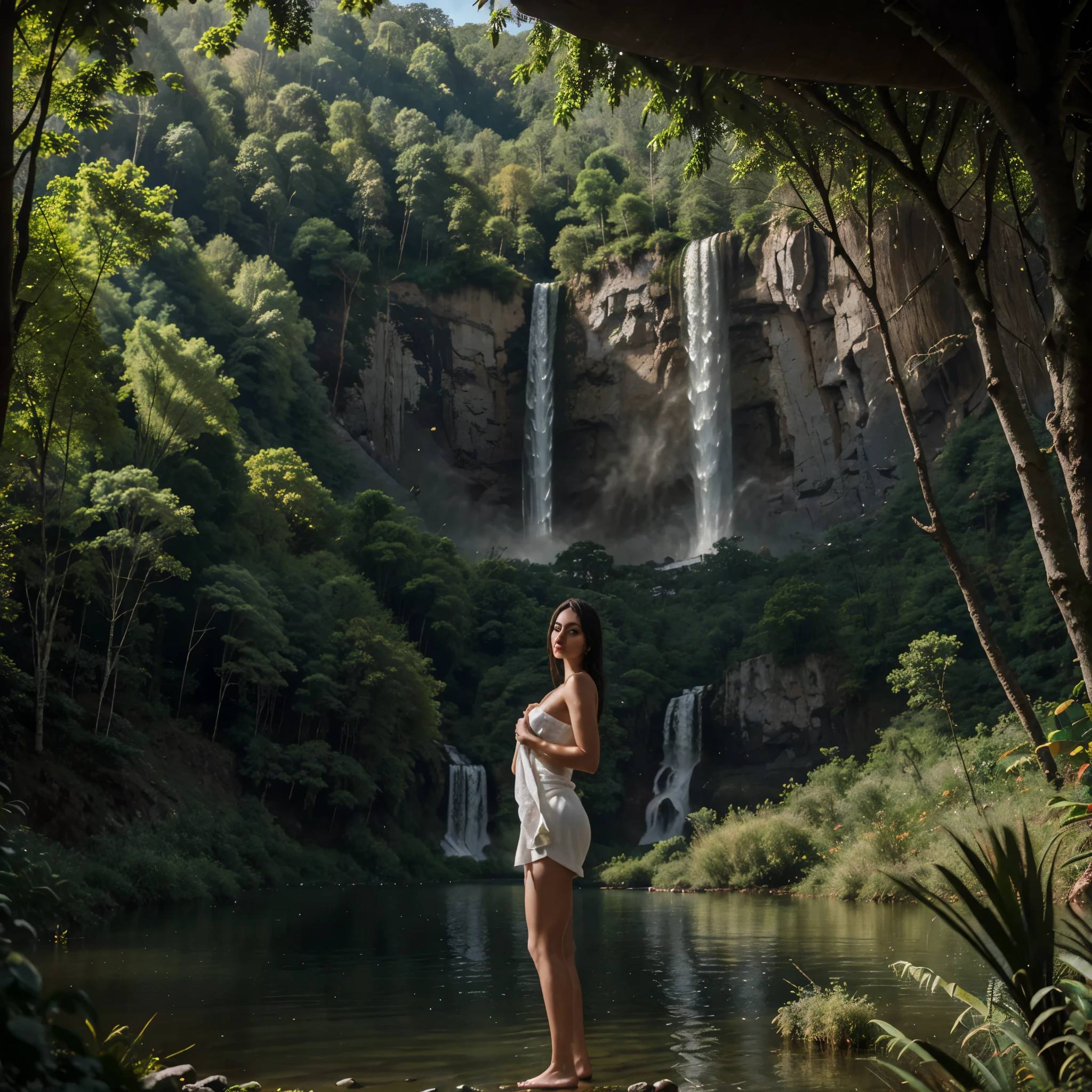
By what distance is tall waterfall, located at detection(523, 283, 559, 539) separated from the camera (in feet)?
169

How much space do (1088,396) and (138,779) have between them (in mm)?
21719

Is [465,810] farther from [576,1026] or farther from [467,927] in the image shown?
[576,1026]

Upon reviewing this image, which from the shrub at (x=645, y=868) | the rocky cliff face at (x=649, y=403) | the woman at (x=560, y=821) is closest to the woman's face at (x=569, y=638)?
the woman at (x=560, y=821)

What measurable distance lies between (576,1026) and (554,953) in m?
0.32

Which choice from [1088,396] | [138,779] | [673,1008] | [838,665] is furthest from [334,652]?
[1088,396]

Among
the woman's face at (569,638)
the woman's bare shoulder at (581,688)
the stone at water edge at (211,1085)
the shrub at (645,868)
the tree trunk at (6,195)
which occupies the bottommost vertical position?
the shrub at (645,868)

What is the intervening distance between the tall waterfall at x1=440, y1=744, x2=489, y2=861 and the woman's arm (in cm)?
3055

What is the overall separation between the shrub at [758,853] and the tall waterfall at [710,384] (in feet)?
85.8

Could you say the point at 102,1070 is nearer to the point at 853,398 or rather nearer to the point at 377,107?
the point at 853,398

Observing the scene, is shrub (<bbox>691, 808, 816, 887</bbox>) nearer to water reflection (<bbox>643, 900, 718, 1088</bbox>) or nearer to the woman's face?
water reflection (<bbox>643, 900, 718, 1088</bbox>)

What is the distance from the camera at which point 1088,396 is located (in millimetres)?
3945

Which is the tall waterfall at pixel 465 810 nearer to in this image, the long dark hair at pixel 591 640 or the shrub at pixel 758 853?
the shrub at pixel 758 853

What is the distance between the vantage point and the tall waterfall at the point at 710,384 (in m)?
45.9

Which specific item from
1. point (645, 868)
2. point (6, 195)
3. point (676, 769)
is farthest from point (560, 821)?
point (676, 769)
